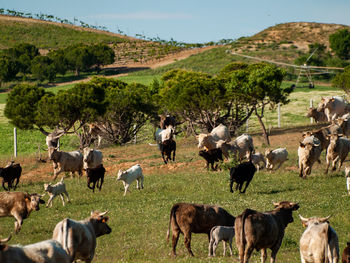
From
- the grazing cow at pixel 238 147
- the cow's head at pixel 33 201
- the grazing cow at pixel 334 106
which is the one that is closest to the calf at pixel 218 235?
the cow's head at pixel 33 201

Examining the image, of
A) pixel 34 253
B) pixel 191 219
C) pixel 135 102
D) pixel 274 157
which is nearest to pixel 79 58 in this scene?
pixel 135 102

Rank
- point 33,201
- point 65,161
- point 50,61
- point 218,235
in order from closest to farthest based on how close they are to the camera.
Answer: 1. point 218,235
2. point 33,201
3. point 65,161
4. point 50,61

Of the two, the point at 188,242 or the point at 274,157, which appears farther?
the point at 274,157

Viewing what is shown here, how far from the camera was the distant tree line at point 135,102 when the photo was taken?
43.3 metres

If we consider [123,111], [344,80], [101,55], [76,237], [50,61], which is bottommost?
[123,111]

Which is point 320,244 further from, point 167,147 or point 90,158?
point 167,147

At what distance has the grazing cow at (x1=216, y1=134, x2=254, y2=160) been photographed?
92.9ft

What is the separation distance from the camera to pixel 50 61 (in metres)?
116

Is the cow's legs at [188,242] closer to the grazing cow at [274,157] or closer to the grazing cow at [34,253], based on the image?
the grazing cow at [34,253]

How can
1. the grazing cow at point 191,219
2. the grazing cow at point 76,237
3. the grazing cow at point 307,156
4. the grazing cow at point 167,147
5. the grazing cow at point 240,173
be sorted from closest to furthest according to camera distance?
the grazing cow at point 76,237 → the grazing cow at point 191,219 → the grazing cow at point 240,173 → the grazing cow at point 307,156 → the grazing cow at point 167,147

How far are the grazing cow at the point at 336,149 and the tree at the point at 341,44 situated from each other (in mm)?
85509

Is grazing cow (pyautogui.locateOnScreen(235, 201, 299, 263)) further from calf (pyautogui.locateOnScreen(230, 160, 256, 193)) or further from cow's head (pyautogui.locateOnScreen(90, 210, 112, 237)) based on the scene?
calf (pyautogui.locateOnScreen(230, 160, 256, 193))

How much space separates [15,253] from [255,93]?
35718mm

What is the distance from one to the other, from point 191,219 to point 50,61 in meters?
107
